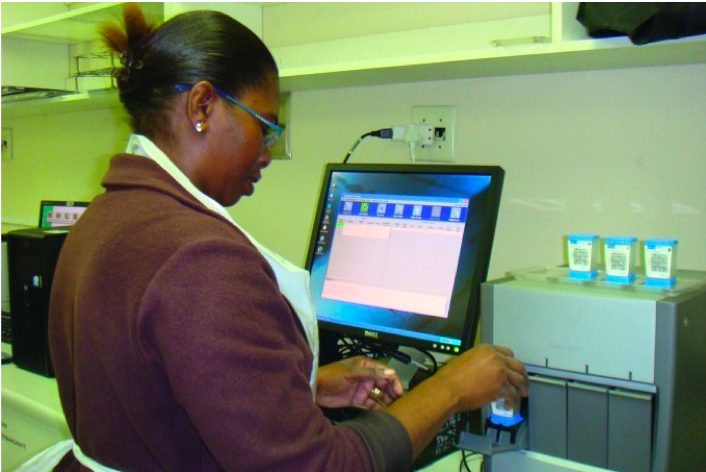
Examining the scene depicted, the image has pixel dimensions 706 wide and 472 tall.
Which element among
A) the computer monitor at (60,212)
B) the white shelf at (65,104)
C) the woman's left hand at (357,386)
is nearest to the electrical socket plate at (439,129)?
the woman's left hand at (357,386)

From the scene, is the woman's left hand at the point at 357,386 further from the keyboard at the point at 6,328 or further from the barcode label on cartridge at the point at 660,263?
the keyboard at the point at 6,328

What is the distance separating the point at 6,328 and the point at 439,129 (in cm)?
133

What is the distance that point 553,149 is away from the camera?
48.3 inches

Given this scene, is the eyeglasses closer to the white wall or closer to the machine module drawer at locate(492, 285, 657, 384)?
the machine module drawer at locate(492, 285, 657, 384)

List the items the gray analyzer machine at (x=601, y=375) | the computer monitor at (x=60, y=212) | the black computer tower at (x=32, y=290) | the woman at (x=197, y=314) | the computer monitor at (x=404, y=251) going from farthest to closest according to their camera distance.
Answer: the computer monitor at (x=60, y=212) → the black computer tower at (x=32, y=290) → the computer monitor at (x=404, y=251) → the gray analyzer machine at (x=601, y=375) → the woman at (x=197, y=314)

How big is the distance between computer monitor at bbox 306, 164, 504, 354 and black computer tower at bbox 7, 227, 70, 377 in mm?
655

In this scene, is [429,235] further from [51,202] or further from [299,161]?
[51,202]

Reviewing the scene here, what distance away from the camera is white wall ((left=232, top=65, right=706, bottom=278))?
1.10 metres

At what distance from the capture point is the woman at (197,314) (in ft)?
2.00

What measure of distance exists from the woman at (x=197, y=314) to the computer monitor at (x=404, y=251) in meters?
0.24

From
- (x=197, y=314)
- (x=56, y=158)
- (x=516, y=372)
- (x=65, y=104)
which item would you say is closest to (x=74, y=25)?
(x=65, y=104)

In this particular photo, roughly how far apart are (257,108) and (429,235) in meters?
0.45

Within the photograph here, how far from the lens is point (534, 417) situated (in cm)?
82

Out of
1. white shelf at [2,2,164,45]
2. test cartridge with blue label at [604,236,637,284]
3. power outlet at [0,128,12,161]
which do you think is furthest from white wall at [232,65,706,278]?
power outlet at [0,128,12,161]
